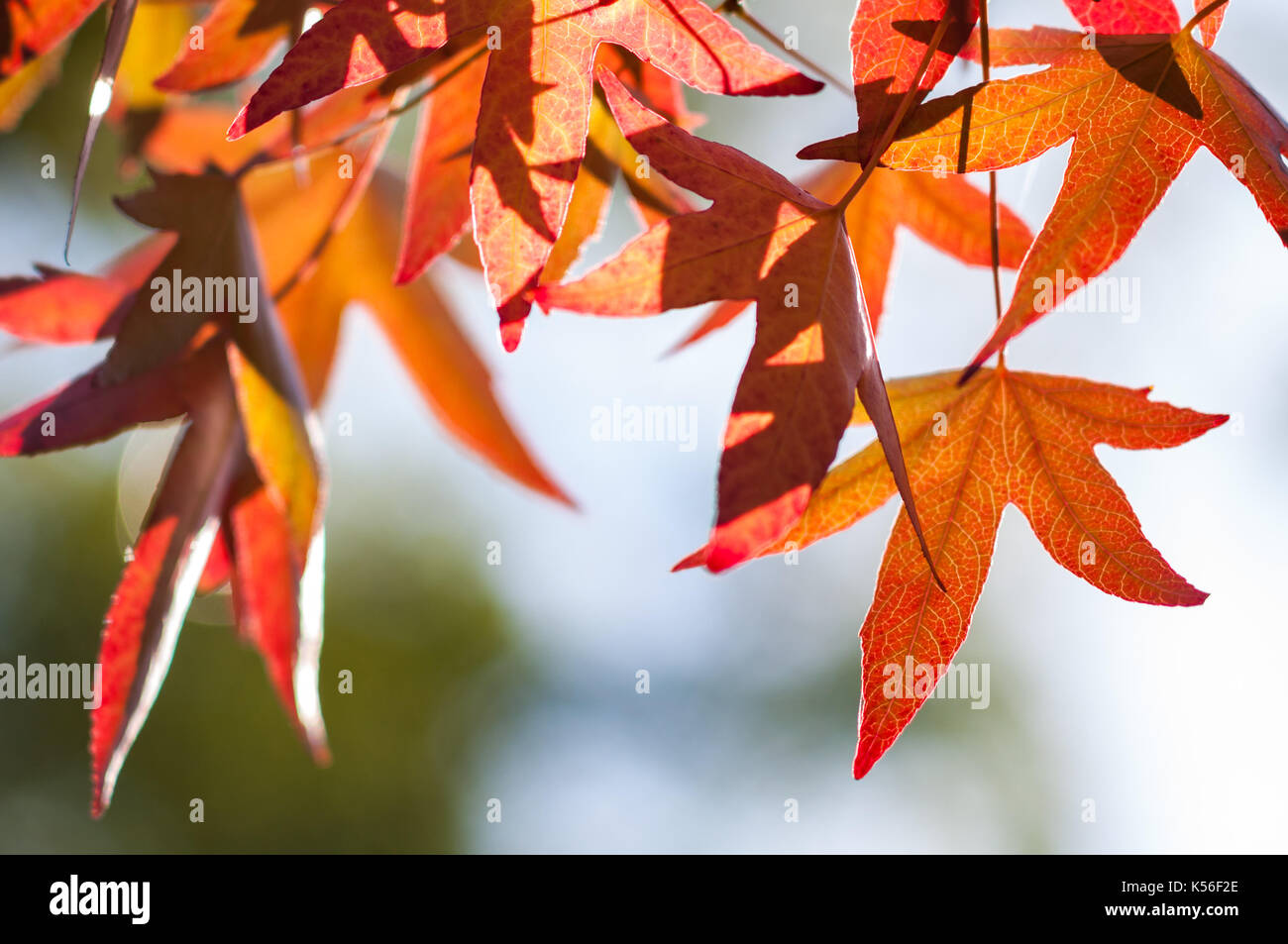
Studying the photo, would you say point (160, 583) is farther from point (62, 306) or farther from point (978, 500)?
point (978, 500)

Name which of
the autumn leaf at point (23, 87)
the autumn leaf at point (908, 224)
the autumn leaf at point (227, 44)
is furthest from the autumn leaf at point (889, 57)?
the autumn leaf at point (23, 87)

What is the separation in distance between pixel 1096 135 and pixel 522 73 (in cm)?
34

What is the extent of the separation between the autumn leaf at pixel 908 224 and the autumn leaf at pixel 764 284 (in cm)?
31

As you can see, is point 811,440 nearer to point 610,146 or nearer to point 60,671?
point 610,146

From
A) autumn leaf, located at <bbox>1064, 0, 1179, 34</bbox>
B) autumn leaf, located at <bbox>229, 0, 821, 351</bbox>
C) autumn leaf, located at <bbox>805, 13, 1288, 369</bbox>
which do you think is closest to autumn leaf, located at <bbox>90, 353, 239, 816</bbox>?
autumn leaf, located at <bbox>229, 0, 821, 351</bbox>

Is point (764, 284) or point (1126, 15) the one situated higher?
point (1126, 15)

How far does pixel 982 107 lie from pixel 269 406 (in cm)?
57

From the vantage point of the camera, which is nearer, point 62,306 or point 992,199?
point 992,199

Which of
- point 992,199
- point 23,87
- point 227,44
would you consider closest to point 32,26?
point 227,44

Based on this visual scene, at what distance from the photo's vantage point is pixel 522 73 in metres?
0.50

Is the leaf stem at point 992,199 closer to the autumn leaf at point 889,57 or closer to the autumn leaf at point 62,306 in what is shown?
the autumn leaf at point 889,57

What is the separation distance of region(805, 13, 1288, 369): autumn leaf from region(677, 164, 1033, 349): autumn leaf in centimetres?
23

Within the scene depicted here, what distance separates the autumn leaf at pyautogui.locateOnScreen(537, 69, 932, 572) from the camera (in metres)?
0.40
